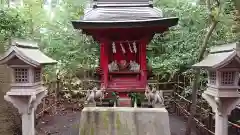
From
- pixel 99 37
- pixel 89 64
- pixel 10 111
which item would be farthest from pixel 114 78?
pixel 89 64

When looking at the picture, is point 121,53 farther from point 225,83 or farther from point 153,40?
point 225,83

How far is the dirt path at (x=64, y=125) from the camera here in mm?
10288

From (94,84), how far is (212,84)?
910cm

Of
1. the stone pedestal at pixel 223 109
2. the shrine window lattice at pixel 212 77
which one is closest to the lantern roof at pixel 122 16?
the shrine window lattice at pixel 212 77

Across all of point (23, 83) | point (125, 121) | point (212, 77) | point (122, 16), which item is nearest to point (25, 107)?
point (23, 83)

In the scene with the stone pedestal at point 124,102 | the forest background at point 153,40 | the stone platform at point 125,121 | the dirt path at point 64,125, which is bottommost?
the dirt path at point 64,125

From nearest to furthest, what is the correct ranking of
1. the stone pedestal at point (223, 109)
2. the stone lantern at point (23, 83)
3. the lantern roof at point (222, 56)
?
1. the lantern roof at point (222, 56)
2. the stone pedestal at point (223, 109)
3. the stone lantern at point (23, 83)

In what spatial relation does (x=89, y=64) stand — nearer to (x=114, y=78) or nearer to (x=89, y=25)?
(x=114, y=78)

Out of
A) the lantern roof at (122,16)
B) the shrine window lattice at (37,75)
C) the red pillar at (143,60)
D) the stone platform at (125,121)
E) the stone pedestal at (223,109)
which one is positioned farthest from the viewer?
the red pillar at (143,60)

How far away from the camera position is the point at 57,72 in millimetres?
13430

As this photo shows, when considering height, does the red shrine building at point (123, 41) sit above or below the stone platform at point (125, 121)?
above

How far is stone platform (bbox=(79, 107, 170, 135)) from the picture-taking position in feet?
24.7

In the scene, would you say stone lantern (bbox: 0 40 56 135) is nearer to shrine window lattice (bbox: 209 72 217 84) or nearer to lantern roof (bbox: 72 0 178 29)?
lantern roof (bbox: 72 0 178 29)

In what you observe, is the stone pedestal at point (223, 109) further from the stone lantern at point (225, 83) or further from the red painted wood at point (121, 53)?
the red painted wood at point (121, 53)
